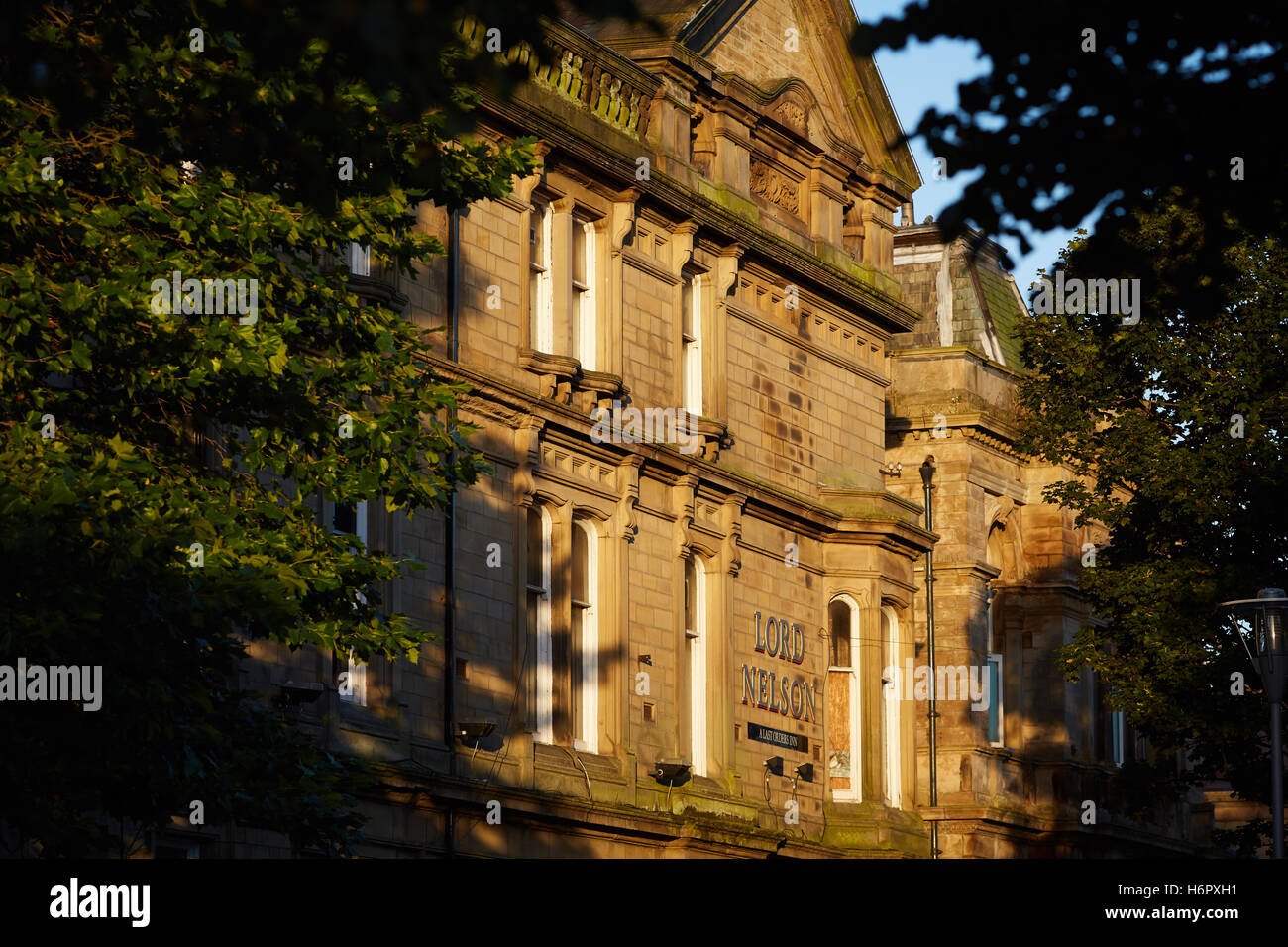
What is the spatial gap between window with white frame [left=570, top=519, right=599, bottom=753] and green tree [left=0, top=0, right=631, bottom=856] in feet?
38.1

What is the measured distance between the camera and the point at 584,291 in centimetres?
3228

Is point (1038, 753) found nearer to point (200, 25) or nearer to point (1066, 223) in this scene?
point (200, 25)

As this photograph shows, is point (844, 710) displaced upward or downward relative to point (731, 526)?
downward

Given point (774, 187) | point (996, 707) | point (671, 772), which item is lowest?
point (671, 772)

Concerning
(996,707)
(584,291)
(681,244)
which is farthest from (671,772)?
(996,707)

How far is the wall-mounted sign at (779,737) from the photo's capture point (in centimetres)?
3466

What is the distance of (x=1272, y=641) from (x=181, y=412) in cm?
1111

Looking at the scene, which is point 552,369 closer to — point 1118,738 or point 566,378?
point 566,378

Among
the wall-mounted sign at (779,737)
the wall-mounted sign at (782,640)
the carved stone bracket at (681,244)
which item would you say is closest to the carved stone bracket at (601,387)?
the carved stone bracket at (681,244)

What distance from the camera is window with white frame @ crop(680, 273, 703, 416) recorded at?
34.4 m

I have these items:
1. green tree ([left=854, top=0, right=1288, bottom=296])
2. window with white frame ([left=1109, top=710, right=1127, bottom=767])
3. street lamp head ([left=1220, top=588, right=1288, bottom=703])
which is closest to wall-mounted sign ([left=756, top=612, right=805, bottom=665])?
street lamp head ([left=1220, top=588, right=1288, bottom=703])

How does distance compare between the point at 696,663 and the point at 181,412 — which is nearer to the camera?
the point at 181,412

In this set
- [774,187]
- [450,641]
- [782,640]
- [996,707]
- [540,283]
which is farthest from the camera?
[996,707]
